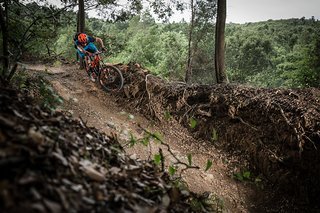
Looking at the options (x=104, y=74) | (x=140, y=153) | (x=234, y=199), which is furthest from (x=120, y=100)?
(x=234, y=199)

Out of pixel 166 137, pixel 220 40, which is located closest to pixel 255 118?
pixel 166 137

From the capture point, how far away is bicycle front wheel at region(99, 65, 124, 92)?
8.01 metres

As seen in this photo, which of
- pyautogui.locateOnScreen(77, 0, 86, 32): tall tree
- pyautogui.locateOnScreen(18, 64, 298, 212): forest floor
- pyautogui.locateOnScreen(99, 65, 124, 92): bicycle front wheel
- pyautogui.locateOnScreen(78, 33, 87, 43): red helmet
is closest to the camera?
pyautogui.locateOnScreen(18, 64, 298, 212): forest floor

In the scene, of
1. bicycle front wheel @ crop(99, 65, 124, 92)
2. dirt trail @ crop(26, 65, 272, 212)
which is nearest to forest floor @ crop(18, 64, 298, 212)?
dirt trail @ crop(26, 65, 272, 212)

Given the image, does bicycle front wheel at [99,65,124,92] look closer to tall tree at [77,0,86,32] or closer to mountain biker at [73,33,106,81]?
mountain biker at [73,33,106,81]

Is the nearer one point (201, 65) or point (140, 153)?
point (140, 153)

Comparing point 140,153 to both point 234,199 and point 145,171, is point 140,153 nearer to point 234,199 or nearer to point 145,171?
point 234,199

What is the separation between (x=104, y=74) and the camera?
8.19 meters

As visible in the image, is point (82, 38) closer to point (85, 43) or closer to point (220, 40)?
point (85, 43)

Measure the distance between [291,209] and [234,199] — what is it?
51.4 inches

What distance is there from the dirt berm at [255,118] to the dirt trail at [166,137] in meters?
0.37

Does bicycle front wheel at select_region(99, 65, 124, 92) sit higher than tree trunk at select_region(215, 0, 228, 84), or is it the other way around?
tree trunk at select_region(215, 0, 228, 84)

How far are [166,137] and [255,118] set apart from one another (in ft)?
8.14

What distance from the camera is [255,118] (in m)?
6.94
